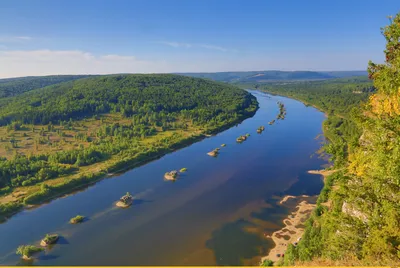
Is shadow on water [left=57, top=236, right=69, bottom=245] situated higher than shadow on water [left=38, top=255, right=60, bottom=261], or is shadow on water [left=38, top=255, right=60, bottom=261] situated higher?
shadow on water [left=57, top=236, right=69, bottom=245]

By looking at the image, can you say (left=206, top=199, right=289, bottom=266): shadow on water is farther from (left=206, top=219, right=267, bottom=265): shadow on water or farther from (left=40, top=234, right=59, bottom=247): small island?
(left=40, top=234, right=59, bottom=247): small island

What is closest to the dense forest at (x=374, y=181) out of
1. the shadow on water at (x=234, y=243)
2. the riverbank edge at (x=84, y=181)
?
the shadow on water at (x=234, y=243)

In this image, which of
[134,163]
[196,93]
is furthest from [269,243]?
[196,93]

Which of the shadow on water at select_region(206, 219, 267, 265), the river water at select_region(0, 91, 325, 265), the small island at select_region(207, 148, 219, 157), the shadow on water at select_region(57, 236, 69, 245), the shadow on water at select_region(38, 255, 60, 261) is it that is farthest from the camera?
the small island at select_region(207, 148, 219, 157)

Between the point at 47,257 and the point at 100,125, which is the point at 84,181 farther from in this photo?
the point at 100,125

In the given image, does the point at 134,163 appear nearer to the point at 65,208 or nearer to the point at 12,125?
the point at 65,208

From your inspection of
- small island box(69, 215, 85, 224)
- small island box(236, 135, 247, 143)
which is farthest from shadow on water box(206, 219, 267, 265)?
small island box(236, 135, 247, 143)
